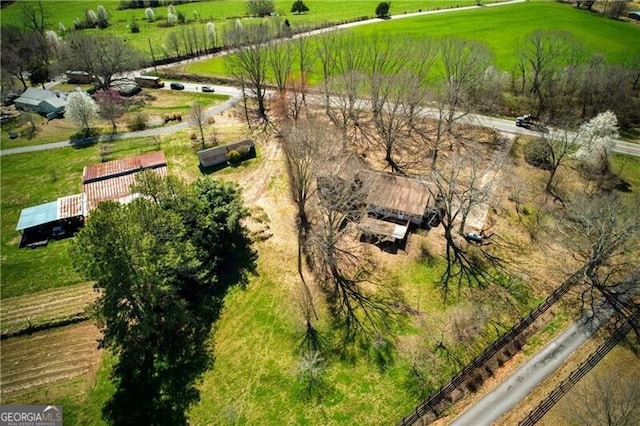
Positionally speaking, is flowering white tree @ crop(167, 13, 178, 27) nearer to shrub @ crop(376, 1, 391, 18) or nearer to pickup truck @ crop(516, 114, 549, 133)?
shrub @ crop(376, 1, 391, 18)

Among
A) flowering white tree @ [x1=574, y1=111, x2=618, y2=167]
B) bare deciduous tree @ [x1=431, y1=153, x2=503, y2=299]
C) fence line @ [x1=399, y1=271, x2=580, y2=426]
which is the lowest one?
fence line @ [x1=399, y1=271, x2=580, y2=426]

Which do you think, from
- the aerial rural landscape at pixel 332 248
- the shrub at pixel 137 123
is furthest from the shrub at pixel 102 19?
the shrub at pixel 137 123

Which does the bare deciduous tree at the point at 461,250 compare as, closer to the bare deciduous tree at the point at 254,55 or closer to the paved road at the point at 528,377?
the paved road at the point at 528,377

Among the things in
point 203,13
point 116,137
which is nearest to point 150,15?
point 203,13

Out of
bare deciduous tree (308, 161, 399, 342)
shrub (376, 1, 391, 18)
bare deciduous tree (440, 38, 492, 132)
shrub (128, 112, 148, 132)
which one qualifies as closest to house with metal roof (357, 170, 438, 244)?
bare deciduous tree (308, 161, 399, 342)

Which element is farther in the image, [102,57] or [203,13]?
[203,13]

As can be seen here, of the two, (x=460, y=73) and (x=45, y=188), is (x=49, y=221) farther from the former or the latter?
(x=460, y=73)
